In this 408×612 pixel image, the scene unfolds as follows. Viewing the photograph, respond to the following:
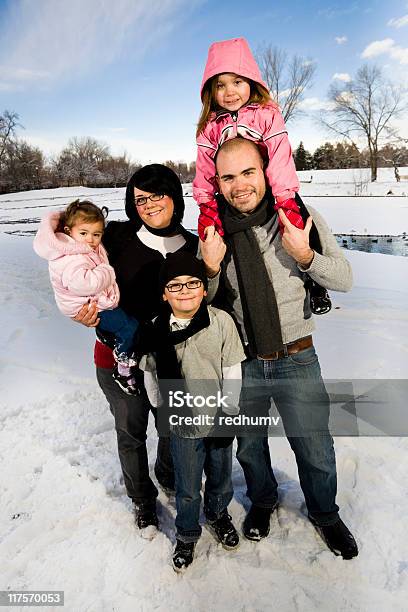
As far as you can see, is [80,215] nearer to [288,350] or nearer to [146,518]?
[288,350]

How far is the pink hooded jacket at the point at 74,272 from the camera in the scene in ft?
7.19

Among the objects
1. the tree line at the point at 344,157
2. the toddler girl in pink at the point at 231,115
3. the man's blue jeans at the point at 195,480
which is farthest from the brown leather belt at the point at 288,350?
the tree line at the point at 344,157

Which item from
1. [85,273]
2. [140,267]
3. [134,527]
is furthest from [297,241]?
[134,527]

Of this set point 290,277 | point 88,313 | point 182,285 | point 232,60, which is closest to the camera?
point 182,285

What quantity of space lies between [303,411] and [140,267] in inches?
43.4

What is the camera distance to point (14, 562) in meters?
2.29

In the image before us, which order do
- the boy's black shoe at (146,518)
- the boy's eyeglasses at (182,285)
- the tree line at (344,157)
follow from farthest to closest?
the tree line at (344,157)
the boy's black shoe at (146,518)
the boy's eyeglasses at (182,285)

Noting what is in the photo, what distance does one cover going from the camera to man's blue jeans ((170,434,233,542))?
7.18 ft

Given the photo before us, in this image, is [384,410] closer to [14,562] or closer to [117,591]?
[117,591]

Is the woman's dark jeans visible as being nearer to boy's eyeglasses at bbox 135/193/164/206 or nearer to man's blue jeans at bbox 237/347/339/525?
man's blue jeans at bbox 237/347/339/525

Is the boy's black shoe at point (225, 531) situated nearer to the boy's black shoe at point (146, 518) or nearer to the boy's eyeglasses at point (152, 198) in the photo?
the boy's black shoe at point (146, 518)

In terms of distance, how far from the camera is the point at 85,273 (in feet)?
7.19

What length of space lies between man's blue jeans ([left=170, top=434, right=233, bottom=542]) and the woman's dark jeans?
0.27 m

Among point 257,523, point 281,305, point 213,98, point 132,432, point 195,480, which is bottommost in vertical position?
point 257,523
